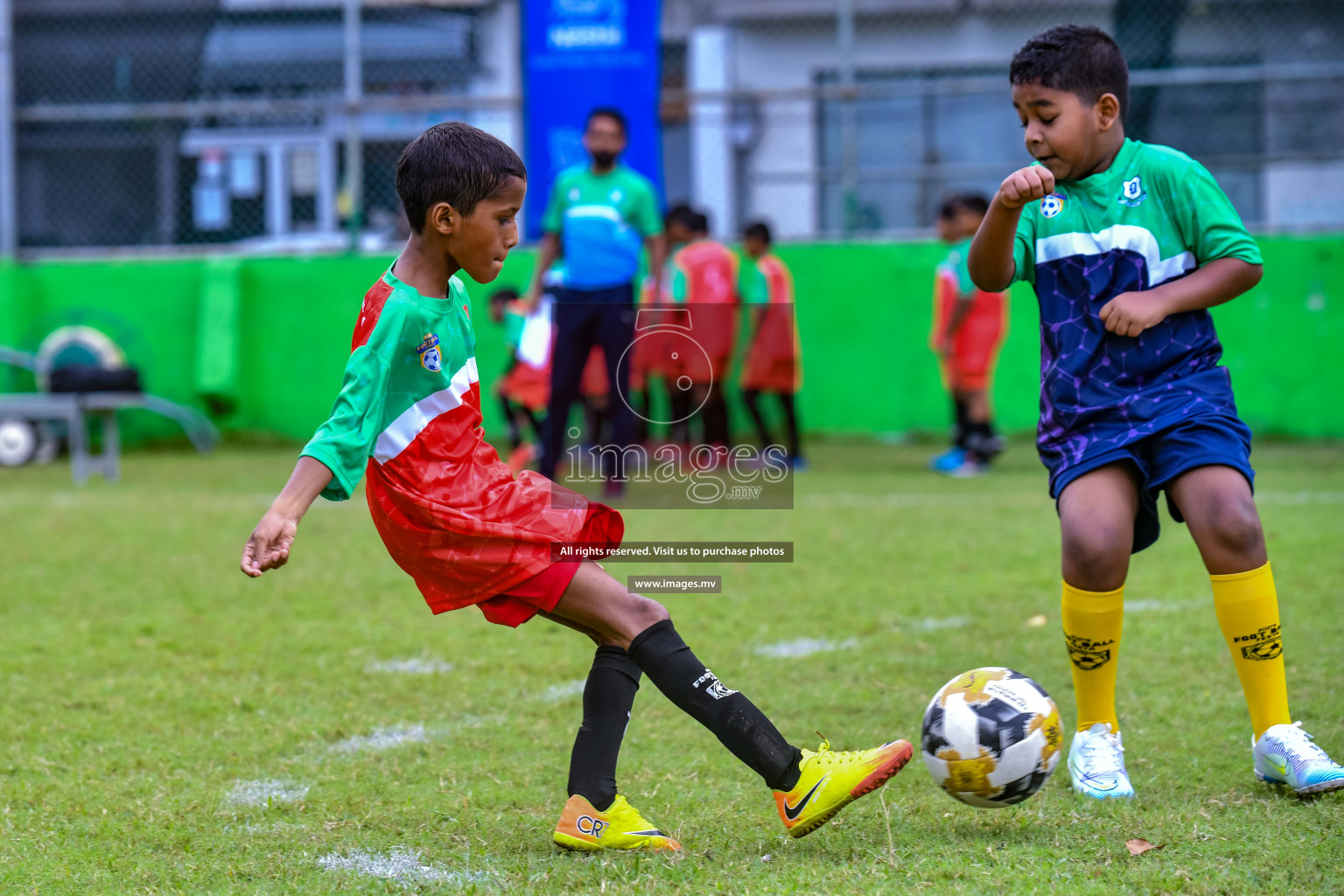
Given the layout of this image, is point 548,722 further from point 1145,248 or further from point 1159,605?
point 1159,605

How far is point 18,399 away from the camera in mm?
9289

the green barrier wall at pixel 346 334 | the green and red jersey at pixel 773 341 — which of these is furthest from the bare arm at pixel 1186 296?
the green barrier wall at pixel 346 334

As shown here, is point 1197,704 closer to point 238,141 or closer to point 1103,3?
point 238,141

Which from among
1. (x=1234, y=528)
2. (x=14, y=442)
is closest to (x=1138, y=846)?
(x=1234, y=528)

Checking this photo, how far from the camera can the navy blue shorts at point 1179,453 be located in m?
2.78

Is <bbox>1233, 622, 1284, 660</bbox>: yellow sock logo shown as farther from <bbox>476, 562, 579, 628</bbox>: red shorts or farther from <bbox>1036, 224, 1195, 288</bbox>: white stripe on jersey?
<bbox>476, 562, 579, 628</bbox>: red shorts

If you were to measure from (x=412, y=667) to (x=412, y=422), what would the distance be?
5.76ft

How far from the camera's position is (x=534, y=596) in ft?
8.32

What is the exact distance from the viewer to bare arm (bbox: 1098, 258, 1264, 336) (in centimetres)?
279

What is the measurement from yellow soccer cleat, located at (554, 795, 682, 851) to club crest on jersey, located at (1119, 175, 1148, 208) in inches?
63.2

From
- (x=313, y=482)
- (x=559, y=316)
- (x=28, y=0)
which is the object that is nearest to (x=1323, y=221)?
(x=559, y=316)

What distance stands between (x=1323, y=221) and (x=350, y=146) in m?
7.81

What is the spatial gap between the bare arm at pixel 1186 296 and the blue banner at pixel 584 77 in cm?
778

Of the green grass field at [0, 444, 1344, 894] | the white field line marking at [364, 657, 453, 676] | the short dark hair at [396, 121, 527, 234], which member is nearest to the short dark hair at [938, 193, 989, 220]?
the green grass field at [0, 444, 1344, 894]
